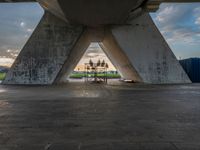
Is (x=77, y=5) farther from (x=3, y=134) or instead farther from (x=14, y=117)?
(x=3, y=134)

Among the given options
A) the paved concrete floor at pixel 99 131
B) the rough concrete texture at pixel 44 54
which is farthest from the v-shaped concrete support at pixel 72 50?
the paved concrete floor at pixel 99 131

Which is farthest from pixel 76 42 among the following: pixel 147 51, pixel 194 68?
pixel 194 68

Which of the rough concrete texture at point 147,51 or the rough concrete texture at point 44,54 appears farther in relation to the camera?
the rough concrete texture at point 147,51

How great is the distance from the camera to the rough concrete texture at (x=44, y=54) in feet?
62.6

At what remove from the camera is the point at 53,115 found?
5.82 meters

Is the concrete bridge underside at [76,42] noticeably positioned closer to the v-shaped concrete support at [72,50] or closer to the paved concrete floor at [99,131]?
the v-shaped concrete support at [72,50]

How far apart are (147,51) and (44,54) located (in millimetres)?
9720

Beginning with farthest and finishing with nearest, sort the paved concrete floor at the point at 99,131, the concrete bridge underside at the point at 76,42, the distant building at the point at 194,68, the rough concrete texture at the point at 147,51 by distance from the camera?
the distant building at the point at 194,68, the rough concrete texture at the point at 147,51, the concrete bridge underside at the point at 76,42, the paved concrete floor at the point at 99,131

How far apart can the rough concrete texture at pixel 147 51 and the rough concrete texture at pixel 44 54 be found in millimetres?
4478

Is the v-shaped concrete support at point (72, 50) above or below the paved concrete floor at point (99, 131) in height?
above

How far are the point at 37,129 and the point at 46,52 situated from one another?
1574 cm

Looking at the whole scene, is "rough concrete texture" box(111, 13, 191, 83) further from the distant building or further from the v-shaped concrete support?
the distant building

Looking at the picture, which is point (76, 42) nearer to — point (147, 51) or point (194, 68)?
point (147, 51)

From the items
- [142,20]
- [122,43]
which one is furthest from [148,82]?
[142,20]
